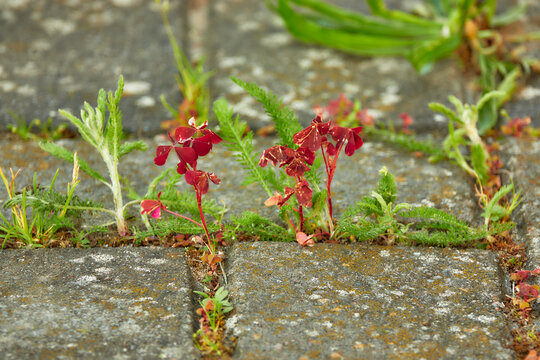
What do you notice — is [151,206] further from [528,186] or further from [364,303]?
[528,186]

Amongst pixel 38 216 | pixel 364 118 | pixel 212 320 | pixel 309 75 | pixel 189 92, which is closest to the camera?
pixel 212 320

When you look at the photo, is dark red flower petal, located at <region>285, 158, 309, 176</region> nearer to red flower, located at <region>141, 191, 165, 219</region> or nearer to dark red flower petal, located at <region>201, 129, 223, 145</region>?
dark red flower petal, located at <region>201, 129, 223, 145</region>

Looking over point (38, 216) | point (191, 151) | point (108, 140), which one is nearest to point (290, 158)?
point (191, 151)

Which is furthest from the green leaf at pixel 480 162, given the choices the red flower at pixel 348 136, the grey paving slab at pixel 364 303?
the red flower at pixel 348 136

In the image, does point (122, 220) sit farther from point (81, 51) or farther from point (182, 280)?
point (81, 51)

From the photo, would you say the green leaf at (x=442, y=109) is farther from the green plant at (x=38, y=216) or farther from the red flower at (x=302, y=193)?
the green plant at (x=38, y=216)

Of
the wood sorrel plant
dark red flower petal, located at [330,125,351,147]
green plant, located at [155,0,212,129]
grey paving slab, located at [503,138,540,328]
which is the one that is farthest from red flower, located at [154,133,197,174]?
grey paving slab, located at [503,138,540,328]
